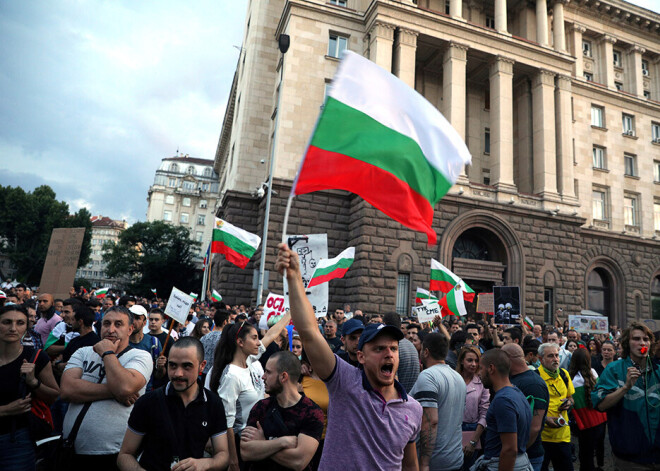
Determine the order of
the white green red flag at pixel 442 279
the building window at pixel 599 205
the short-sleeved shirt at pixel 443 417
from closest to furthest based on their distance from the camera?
the short-sleeved shirt at pixel 443 417 → the white green red flag at pixel 442 279 → the building window at pixel 599 205

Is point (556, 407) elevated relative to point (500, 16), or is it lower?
lower

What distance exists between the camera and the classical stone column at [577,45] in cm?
2777

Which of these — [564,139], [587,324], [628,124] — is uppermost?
[628,124]

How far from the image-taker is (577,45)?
27.8 m

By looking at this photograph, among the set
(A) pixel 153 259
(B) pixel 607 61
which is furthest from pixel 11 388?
(A) pixel 153 259

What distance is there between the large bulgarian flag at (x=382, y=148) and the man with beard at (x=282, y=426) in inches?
55.3

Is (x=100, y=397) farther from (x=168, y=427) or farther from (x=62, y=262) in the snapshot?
(x=62, y=262)

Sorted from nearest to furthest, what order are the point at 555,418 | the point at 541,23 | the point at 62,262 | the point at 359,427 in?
the point at 359,427, the point at 555,418, the point at 62,262, the point at 541,23

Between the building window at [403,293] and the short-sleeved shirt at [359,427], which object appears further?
the building window at [403,293]

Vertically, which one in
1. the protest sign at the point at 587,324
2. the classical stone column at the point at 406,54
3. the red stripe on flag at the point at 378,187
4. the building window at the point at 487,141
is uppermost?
the classical stone column at the point at 406,54

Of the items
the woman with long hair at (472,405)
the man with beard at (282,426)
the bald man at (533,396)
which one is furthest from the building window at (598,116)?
the man with beard at (282,426)

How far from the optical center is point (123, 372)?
336 centimetres

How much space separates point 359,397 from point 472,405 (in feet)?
9.11

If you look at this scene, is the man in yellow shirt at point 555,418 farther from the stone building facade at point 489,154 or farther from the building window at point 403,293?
the building window at point 403,293
